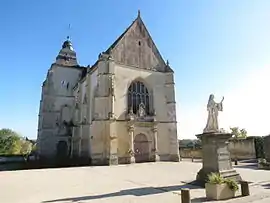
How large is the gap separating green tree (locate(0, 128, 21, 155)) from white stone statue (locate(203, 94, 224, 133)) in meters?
55.5

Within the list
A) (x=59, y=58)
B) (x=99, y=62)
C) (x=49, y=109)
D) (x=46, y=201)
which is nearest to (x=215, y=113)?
(x=46, y=201)

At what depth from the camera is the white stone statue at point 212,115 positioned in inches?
395

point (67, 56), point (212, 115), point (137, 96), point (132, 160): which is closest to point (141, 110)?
point (137, 96)

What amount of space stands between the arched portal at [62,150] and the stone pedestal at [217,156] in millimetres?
25156

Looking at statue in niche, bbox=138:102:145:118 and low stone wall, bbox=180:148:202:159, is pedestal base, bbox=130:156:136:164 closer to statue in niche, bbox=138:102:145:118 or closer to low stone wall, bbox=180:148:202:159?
statue in niche, bbox=138:102:145:118

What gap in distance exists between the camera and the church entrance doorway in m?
22.8

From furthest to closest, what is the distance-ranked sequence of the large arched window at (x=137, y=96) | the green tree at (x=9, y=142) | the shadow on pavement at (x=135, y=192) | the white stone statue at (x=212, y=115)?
the green tree at (x=9, y=142) < the large arched window at (x=137, y=96) < the white stone statue at (x=212, y=115) < the shadow on pavement at (x=135, y=192)

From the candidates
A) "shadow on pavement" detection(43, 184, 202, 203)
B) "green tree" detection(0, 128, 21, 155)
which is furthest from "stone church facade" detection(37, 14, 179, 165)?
"green tree" detection(0, 128, 21, 155)

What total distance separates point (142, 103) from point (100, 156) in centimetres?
715

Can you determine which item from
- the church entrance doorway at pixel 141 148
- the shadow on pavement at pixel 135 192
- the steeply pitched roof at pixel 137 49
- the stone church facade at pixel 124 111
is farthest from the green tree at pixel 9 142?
the shadow on pavement at pixel 135 192

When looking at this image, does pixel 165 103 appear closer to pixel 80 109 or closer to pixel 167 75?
pixel 167 75

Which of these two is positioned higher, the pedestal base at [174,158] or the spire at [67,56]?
the spire at [67,56]

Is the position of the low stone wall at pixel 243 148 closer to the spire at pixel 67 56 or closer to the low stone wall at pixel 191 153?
the low stone wall at pixel 191 153

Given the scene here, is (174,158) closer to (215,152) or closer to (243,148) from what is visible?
(243,148)
